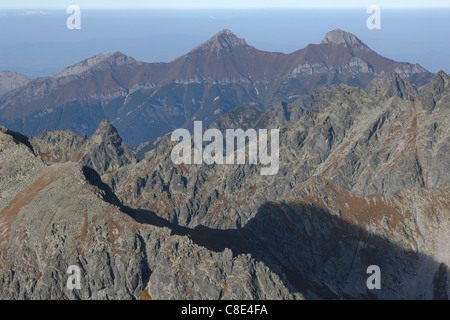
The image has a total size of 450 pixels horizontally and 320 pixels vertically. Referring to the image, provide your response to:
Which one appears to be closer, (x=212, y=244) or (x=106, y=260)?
(x=106, y=260)

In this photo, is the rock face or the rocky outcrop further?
the rock face

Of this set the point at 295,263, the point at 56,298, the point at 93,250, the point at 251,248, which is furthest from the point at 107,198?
the point at 295,263

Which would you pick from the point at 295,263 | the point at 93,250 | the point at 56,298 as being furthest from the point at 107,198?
the point at 295,263

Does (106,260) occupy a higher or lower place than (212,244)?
higher

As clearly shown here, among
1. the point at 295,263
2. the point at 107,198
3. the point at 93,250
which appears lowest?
the point at 295,263

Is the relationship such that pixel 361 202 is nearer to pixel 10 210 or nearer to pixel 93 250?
pixel 93 250

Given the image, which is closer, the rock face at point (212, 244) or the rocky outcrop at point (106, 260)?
the rocky outcrop at point (106, 260)
